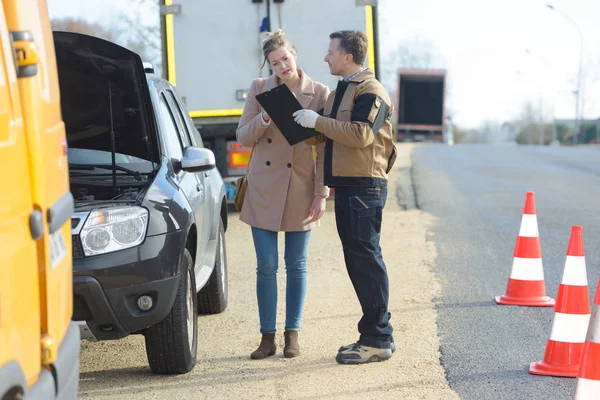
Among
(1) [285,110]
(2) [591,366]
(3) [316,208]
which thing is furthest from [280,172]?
(2) [591,366]

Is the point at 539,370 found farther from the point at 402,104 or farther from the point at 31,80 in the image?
the point at 402,104

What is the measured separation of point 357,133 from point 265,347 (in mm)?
1414

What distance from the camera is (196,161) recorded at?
569 centimetres

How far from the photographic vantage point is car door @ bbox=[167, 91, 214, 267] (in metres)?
6.23

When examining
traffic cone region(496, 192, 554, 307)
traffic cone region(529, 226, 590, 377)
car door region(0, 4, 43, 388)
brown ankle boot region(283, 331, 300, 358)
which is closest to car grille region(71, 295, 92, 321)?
brown ankle boot region(283, 331, 300, 358)

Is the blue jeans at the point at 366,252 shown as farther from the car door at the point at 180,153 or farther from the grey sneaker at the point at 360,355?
the car door at the point at 180,153

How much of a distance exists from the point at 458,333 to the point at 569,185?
13.9 metres

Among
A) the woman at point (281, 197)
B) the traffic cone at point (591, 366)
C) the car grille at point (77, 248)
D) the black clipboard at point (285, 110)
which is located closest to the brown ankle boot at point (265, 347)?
the woman at point (281, 197)

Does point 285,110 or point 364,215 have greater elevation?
point 285,110

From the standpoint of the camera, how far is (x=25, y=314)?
2768 mm

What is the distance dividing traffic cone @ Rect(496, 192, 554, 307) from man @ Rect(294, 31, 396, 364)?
6.44 ft

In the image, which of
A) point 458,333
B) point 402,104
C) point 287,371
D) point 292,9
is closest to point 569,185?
point 292,9

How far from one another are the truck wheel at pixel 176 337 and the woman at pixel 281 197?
1.66 feet

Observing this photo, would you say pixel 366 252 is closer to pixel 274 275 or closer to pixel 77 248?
pixel 274 275
